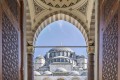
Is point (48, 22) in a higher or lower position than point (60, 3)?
lower

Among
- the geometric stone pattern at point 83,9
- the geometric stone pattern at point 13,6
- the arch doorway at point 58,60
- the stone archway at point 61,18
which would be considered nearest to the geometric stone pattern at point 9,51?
the geometric stone pattern at point 13,6

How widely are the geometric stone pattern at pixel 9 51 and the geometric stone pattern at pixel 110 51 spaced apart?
146cm

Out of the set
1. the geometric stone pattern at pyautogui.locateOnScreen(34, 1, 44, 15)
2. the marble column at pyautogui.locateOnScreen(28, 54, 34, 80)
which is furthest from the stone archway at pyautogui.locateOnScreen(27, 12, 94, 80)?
the geometric stone pattern at pyautogui.locateOnScreen(34, 1, 44, 15)

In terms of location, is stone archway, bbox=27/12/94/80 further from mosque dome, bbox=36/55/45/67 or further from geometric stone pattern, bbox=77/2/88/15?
mosque dome, bbox=36/55/45/67

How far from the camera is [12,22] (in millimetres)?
5809

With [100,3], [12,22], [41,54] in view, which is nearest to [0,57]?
[12,22]

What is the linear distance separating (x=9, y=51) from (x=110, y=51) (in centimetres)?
149

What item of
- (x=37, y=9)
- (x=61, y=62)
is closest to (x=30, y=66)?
(x=37, y=9)

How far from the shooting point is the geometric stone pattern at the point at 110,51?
4.84 m

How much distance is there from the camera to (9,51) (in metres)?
5.43

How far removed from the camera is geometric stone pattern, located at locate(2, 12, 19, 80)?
4.98m

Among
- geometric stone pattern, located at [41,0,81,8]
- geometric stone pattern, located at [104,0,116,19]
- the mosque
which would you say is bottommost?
the mosque

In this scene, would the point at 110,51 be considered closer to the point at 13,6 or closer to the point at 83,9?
the point at 13,6

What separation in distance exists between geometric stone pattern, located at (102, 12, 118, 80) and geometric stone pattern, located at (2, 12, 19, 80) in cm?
146
